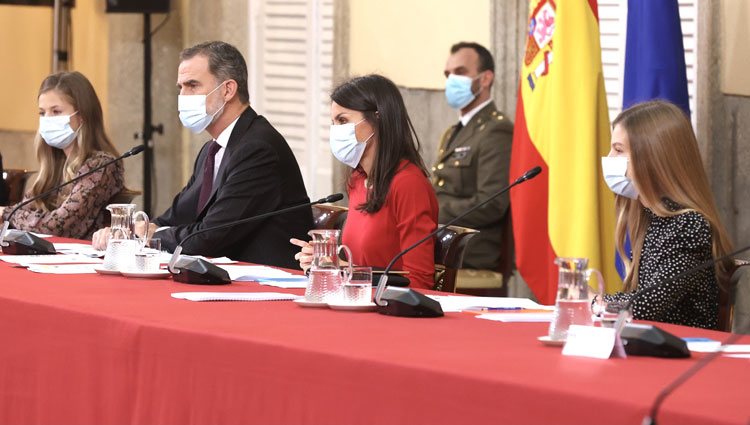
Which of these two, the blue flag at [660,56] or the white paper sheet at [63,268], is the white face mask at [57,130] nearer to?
the white paper sheet at [63,268]

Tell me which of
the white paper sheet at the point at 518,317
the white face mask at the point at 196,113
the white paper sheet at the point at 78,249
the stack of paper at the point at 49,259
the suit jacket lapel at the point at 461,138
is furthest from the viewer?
the suit jacket lapel at the point at 461,138

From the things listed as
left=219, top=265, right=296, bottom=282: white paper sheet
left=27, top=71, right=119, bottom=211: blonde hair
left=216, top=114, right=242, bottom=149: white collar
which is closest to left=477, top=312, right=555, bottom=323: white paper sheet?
left=219, top=265, right=296, bottom=282: white paper sheet

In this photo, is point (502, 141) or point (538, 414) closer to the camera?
point (538, 414)

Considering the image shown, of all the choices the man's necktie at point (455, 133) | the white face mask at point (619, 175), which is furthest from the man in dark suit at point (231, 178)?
the man's necktie at point (455, 133)

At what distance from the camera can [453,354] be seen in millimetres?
2350

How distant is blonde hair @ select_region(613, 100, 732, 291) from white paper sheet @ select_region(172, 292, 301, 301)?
0.92 m

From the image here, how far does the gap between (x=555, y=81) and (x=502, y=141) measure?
0.80 m

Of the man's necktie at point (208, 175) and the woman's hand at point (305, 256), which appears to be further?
the man's necktie at point (208, 175)

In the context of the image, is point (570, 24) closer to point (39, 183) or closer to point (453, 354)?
point (39, 183)

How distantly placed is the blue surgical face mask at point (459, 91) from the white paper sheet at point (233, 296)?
3.05 meters

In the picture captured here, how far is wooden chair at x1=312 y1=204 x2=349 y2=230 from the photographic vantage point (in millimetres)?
Answer: 4641

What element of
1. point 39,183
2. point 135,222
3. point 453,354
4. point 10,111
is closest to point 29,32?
point 10,111

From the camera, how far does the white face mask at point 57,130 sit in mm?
5316

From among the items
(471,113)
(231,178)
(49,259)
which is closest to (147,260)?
(49,259)
